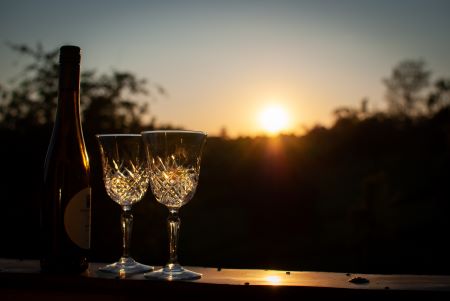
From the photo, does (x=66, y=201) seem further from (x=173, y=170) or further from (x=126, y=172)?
(x=173, y=170)

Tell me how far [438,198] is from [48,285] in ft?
40.5

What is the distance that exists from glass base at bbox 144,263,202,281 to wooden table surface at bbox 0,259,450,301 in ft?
0.09

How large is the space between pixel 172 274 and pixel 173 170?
27cm

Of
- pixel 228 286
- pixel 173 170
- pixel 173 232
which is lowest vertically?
pixel 228 286

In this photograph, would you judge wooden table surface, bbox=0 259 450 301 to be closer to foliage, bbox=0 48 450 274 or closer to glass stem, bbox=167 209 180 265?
glass stem, bbox=167 209 180 265

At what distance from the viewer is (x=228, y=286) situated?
1.44 m

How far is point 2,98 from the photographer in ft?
26.4

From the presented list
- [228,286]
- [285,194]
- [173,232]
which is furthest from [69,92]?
[285,194]

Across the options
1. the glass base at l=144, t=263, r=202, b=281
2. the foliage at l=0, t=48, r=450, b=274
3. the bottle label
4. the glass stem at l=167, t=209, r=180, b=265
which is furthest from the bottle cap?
the foliage at l=0, t=48, r=450, b=274

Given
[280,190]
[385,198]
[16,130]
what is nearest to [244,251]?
[280,190]

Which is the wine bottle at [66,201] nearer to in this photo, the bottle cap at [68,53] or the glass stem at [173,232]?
the bottle cap at [68,53]

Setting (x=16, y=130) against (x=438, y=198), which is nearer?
(x=16, y=130)

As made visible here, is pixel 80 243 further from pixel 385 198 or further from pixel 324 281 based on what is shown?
pixel 385 198

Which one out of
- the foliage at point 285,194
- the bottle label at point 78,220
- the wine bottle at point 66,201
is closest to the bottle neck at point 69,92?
the wine bottle at point 66,201
